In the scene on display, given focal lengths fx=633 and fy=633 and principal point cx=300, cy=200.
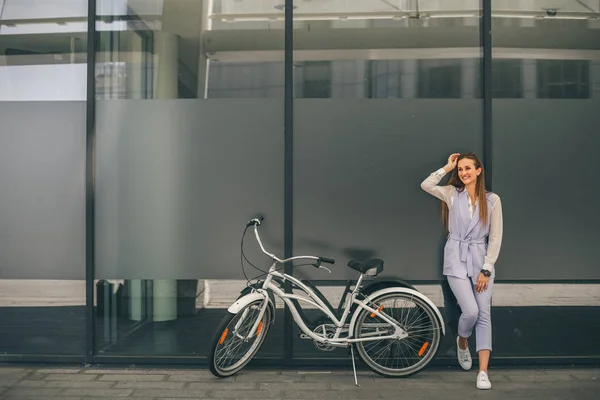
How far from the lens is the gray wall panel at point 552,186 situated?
5590 millimetres

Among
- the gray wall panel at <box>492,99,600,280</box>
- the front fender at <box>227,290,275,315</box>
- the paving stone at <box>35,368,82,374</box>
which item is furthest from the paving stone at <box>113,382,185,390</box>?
the gray wall panel at <box>492,99,600,280</box>

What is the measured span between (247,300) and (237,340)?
0.37 meters

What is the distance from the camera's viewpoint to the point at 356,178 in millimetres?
5621

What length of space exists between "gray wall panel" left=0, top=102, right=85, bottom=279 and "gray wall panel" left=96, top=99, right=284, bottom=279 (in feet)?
1.06

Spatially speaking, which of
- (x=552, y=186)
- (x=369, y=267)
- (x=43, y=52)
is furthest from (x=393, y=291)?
(x=43, y=52)

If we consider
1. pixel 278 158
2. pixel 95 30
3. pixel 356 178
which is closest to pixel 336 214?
pixel 356 178

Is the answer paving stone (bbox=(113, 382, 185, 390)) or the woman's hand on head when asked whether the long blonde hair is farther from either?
paving stone (bbox=(113, 382, 185, 390))

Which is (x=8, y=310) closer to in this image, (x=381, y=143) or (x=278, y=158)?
(x=278, y=158)

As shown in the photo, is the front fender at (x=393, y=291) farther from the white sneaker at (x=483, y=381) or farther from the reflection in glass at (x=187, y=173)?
the reflection in glass at (x=187, y=173)

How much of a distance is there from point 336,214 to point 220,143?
121 centimetres

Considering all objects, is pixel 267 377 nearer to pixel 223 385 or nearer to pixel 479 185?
pixel 223 385

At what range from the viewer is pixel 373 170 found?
562cm

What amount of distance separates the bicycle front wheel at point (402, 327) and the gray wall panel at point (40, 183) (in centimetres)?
260

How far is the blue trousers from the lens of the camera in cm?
509
